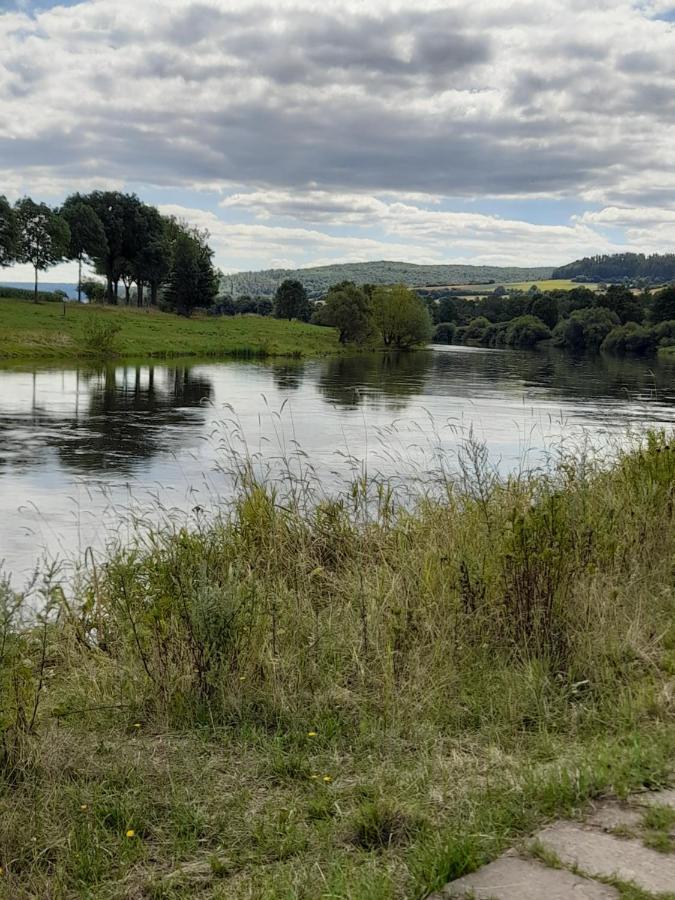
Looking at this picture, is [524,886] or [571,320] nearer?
[524,886]

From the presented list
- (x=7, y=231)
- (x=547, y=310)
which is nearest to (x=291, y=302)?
(x=547, y=310)

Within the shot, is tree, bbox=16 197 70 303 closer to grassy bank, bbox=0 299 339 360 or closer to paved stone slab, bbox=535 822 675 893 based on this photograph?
grassy bank, bbox=0 299 339 360

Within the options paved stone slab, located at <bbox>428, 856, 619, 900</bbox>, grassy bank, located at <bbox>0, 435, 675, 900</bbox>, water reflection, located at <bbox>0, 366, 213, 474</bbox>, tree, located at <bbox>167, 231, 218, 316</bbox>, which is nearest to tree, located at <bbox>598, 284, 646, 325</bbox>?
tree, located at <bbox>167, 231, 218, 316</bbox>

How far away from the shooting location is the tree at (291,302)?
12419 cm

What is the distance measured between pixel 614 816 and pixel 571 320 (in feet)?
384

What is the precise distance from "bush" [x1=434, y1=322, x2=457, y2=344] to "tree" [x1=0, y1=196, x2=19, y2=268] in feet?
293

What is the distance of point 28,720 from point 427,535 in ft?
15.6

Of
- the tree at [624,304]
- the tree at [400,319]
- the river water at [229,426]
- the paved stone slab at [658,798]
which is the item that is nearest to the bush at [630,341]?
the tree at [624,304]

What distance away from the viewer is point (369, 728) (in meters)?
4.68

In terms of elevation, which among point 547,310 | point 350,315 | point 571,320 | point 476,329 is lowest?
point 350,315

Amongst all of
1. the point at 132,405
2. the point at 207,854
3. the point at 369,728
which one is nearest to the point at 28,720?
the point at 207,854

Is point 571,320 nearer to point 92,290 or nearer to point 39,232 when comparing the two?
point 92,290

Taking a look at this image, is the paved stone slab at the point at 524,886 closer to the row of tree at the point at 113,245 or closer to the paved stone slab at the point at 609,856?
the paved stone slab at the point at 609,856

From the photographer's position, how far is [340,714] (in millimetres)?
4863
